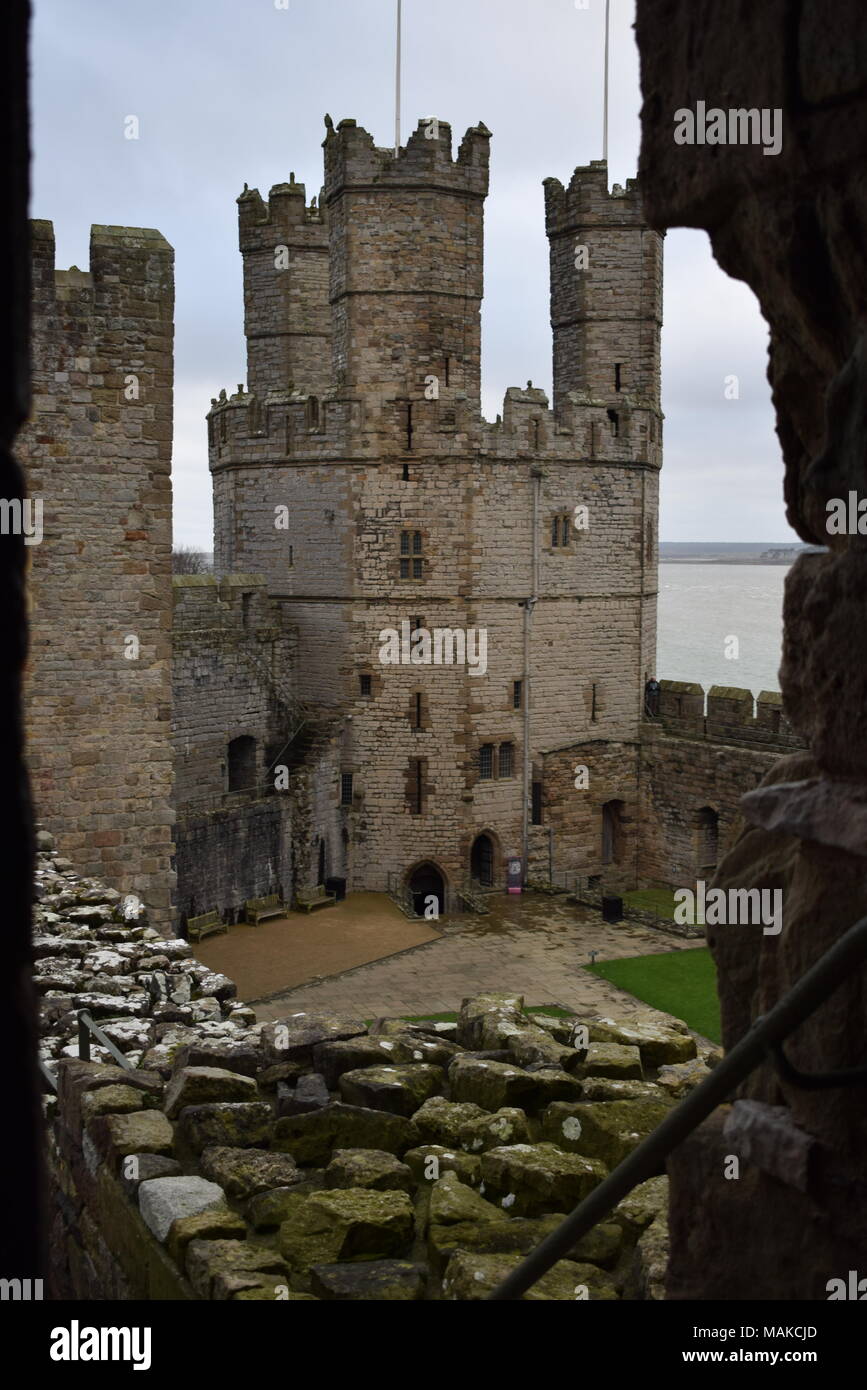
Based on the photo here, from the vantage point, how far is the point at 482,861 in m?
25.5

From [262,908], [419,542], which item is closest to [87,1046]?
[262,908]

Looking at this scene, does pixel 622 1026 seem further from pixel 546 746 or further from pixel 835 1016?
pixel 546 746

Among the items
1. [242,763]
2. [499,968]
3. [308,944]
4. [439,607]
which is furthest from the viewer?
[439,607]

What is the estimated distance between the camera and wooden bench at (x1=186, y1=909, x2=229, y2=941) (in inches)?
792

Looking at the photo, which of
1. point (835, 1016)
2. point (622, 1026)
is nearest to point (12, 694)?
point (835, 1016)

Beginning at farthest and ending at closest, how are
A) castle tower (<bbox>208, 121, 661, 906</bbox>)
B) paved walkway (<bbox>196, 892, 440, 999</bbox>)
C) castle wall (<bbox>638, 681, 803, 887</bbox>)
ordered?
castle tower (<bbox>208, 121, 661, 906</bbox>) → castle wall (<bbox>638, 681, 803, 887</bbox>) → paved walkway (<bbox>196, 892, 440, 999</bbox>)

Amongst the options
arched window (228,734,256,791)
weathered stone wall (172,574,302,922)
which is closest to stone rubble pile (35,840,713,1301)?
weathered stone wall (172,574,302,922)

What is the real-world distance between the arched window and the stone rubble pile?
16577mm

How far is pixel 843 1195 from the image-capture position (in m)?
2.33

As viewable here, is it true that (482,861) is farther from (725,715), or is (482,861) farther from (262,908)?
(725,715)

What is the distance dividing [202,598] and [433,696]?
4.76 metres

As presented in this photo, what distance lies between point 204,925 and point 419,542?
8636 millimetres

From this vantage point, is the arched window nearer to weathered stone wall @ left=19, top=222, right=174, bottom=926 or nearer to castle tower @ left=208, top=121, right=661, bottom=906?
castle tower @ left=208, top=121, right=661, bottom=906

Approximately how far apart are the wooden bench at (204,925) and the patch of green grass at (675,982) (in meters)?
6.01
